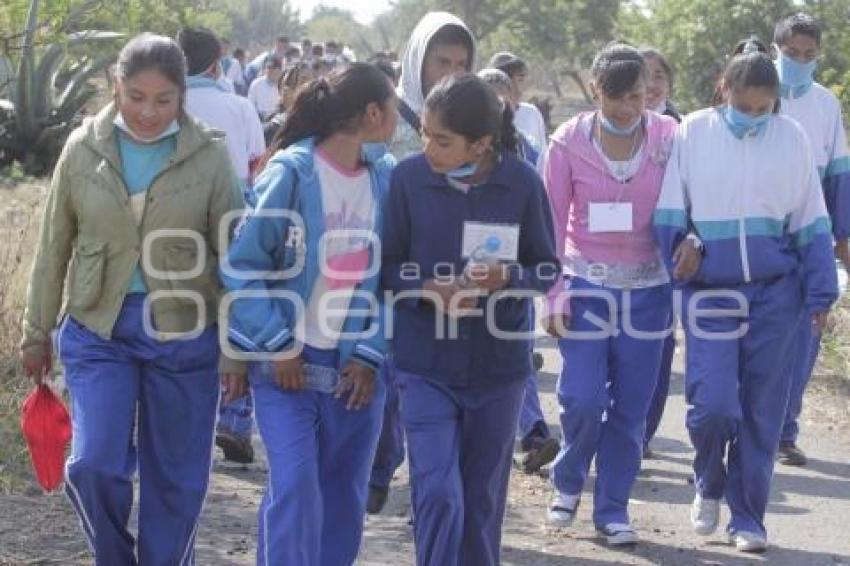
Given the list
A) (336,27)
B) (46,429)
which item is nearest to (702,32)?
(46,429)

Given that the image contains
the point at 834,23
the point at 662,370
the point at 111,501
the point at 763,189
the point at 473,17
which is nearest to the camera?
the point at 111,501

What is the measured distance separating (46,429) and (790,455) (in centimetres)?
433

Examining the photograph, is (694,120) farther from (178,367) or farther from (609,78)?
(178,367)

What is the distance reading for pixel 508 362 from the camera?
17.6 ft

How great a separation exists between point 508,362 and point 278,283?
2.50ft

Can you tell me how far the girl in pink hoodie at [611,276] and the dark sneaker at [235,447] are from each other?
5.77ft

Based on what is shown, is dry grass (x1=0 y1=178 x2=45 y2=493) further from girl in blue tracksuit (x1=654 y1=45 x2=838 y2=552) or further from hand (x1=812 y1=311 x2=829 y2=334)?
hand (x1=812 y1=311 x2=829 y2=334)

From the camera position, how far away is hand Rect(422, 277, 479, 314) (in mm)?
5180

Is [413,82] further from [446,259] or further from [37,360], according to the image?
[37,360]

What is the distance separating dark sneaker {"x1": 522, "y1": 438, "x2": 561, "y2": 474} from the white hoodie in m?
1.86

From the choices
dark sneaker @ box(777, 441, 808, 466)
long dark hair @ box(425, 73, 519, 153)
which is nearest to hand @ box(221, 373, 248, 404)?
long dark hair @ box(425, 73, 519, 153)

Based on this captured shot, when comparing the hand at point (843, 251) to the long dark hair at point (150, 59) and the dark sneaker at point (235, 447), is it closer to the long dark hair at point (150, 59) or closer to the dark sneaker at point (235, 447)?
the dark sneaker at point (235, 447)

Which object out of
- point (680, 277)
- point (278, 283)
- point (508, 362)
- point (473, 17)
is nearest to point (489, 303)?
point (508, 362)

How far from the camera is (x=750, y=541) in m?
6.74
